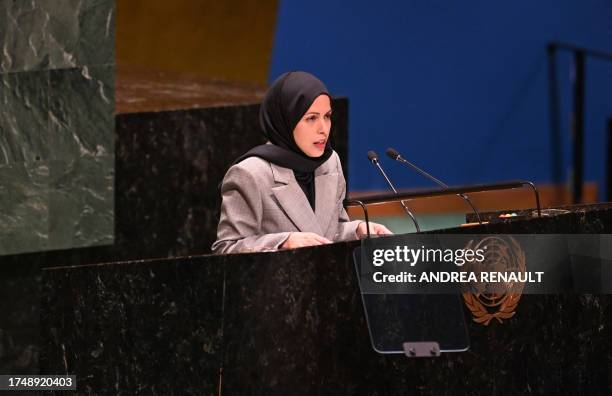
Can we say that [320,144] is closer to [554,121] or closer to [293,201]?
[293,201]

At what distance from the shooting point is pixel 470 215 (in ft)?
12.8

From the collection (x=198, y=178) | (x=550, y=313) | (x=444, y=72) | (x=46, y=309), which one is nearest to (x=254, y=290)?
(x=46, y=309)

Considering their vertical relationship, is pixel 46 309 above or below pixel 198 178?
below

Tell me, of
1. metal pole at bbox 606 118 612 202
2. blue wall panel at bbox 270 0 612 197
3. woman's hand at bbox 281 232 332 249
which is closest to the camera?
woman's hand at bbox 281 232 332 249

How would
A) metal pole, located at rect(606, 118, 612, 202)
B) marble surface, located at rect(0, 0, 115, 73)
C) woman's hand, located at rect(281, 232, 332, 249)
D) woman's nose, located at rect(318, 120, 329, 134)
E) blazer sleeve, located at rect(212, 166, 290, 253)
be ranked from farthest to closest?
metal pole, located at rect(606, 118, 612, 202) < marble surface, located at rect(0, 0, 115, 73) < woman's nose, located at rect(318, 120, 329, 134) < blazer sleeve, located at rect(212, 166, 290, 253) < woman's hand, located at rect(281, 232, 332, 249)

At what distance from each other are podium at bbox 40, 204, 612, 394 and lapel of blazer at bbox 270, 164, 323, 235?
595 millimetres

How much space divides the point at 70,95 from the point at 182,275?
6.77 ft

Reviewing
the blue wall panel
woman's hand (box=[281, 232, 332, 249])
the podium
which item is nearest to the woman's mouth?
woman's hand (box=[281, 232, 332, 249])

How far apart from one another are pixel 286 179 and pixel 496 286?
753 mm

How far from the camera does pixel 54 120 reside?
5215mm

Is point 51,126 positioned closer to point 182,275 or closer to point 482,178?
point 182,275

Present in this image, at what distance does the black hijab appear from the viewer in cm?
390

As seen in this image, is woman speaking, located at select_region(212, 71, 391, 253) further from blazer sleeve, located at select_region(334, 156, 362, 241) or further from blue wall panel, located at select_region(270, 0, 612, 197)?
blue wall panel, located at select_region(270, 0, 612, 197)

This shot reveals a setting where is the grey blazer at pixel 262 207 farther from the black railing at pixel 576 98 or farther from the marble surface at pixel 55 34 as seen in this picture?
the black railing at pixel 576 98
